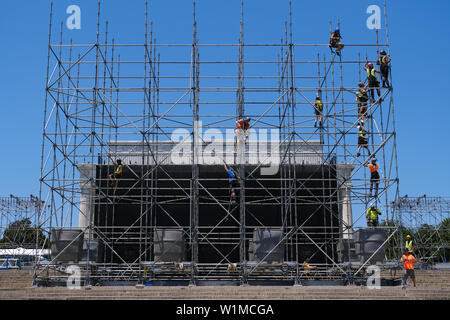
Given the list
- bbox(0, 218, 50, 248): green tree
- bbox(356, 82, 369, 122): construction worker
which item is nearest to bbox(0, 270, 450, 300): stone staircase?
bbox(356, 82, 369, 122): construction worker

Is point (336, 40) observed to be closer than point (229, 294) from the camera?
No

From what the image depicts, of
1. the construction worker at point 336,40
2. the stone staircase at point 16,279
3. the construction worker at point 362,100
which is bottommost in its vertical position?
the stone staircase at point 16,279

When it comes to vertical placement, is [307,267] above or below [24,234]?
below

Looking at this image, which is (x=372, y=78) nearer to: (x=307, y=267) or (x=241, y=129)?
(x=241, y=129)

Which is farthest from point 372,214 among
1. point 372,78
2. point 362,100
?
point 372,78

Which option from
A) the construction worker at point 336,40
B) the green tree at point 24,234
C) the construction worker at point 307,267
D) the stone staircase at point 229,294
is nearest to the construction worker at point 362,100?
the construction worker at point 336,40

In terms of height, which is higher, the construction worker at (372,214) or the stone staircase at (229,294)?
the construction worker at (372,214)

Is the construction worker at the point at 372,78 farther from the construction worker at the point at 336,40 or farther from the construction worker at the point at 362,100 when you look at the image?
the construction worker at the point at 336,40

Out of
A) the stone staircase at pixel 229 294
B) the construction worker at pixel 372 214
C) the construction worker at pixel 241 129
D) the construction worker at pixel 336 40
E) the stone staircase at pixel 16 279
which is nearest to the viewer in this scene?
the stone staircase at pixel 229 294

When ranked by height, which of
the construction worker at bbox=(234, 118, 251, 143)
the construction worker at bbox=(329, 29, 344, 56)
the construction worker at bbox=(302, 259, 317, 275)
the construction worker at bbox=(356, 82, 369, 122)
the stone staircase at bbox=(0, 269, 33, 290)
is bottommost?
the stone staircase at bbox=(0, 269, 33, 290)

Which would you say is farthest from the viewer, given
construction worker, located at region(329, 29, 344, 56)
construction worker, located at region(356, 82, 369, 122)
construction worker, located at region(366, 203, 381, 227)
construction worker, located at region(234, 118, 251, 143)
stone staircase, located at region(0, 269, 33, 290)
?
construction worker, located at region(329, 29, 344, 56)

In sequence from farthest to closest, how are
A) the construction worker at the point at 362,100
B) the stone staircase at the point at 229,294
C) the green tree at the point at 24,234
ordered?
the green tree at the point at 24,234 → the construction worker at the point at 362,100 → the stone staircase at the point at 229,294

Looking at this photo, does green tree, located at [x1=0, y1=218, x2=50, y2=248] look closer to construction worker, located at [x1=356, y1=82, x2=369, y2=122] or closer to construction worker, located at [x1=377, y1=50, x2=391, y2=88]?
construction worker, located at [x1=356, y1=82, x2=369, y2=122]

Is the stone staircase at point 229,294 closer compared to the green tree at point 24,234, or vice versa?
the stone staircase at point 229,294
